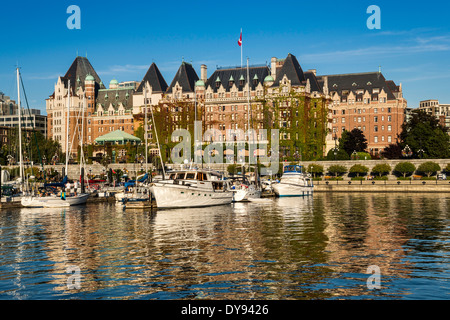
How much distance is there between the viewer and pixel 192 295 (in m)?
17.8

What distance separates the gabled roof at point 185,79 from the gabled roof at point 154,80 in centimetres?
612

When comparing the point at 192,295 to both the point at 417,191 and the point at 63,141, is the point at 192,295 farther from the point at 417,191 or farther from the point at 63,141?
the point at 63,141

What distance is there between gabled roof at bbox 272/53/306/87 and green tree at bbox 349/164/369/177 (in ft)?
125

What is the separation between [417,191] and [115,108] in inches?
4517


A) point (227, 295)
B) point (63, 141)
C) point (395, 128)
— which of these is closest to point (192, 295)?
point (227, 295)

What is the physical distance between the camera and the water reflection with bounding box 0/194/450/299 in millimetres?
18656

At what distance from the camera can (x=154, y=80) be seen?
156m

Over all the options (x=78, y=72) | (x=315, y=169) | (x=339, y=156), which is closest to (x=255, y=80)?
(x=339, y=156)

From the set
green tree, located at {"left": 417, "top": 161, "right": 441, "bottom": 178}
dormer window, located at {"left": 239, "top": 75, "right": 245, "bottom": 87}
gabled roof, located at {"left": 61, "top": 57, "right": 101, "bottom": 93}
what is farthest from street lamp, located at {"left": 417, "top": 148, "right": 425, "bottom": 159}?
gabled roof, located at {"left": 61, "top": 57, "right": 101, "bottom": 93}

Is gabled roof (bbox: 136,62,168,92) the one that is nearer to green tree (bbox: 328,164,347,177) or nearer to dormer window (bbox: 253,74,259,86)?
dormer window (bbox: 253,74,259,86)

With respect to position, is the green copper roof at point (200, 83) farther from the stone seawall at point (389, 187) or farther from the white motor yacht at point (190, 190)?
the white motor yacht at point (190, 190)

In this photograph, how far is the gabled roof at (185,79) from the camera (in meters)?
148

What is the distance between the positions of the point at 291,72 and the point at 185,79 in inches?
1206

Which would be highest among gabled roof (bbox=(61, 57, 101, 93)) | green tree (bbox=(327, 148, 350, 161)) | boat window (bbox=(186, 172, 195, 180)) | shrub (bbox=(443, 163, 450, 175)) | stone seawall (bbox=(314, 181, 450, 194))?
gabled roof (bbox=(61, 57, 101, 93))
